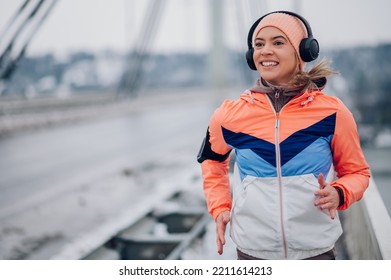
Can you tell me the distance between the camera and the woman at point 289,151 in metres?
1.98

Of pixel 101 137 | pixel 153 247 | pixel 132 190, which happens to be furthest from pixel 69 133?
pixel 153 247

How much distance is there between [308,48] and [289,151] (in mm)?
396

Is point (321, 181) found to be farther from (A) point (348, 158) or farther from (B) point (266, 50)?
(B) point (266, 50)

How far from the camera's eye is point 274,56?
204cm

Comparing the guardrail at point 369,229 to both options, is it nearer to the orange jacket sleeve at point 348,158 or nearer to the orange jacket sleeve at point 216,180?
the orange jacket sleeve at point 348,158

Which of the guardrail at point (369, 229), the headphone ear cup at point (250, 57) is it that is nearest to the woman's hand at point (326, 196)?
the headphone ear cup at point (250, 57)

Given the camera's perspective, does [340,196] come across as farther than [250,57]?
No

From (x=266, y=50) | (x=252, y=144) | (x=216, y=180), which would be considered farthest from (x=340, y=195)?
(x=266, y=50)

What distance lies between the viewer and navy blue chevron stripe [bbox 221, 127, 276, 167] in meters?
2.00

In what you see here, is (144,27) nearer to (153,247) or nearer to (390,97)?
(390,97)

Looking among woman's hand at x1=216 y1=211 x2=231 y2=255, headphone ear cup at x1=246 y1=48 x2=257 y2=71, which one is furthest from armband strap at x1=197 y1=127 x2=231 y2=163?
headphone ear cup at x1=246 y1=48 x2=257 y2=71

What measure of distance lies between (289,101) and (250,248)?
0.60 metres

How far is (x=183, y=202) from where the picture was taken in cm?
589

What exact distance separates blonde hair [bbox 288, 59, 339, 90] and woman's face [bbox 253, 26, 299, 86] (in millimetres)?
51
